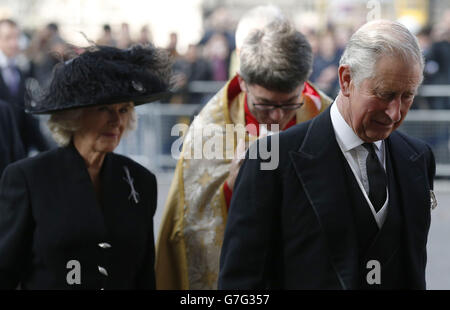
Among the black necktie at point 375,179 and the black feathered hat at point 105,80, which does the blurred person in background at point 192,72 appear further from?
the black necktie at point 375,179

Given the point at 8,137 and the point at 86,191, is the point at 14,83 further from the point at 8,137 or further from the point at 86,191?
the point at 86,191

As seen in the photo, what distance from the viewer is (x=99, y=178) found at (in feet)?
13.0

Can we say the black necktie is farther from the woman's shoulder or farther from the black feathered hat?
the woman's shoulder

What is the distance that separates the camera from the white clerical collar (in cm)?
294

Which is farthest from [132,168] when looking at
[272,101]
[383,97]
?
[383,97]

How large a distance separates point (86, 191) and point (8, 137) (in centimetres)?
155

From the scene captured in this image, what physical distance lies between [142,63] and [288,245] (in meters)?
1.39

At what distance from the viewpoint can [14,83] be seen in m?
8.48

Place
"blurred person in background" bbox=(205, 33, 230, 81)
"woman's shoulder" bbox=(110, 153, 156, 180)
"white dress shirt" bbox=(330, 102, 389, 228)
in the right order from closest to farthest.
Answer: "white dress shirt" bbox=(330, 102, 389, 228), "woman's shoulder" bbox=(110, 153, 156, 180), "blurred person in background" bbox=(205, 33, 230, 81)

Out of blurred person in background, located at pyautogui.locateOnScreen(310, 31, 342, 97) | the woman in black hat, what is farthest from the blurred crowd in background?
the woman in black hat

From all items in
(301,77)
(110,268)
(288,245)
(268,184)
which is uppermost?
(301,77)

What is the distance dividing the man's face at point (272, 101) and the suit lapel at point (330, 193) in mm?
940
